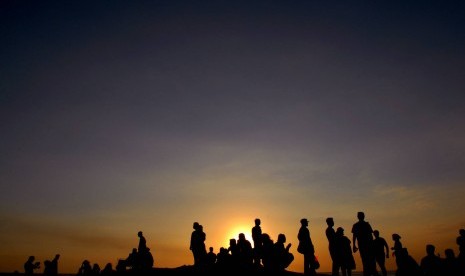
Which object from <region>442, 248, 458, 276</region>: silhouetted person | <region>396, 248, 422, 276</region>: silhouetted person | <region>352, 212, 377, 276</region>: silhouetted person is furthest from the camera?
<region>352, 212, 377, 276</region>: silhouetted person

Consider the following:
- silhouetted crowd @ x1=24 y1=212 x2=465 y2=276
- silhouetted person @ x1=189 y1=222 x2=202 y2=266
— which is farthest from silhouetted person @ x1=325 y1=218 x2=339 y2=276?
silhouetted person @ x1=189 y1=222 x2=202 y2=266

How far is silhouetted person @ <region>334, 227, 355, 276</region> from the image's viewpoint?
13711mm

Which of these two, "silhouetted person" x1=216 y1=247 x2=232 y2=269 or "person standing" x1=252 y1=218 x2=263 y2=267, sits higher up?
"person standing" x1=252 y1=218 x2=263 y2=267

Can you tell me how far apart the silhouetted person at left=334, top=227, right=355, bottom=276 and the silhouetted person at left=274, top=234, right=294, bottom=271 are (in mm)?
2526

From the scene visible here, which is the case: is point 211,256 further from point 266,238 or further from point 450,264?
point 450,264

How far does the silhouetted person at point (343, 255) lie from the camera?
13711 mm

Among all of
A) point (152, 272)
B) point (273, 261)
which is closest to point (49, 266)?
point (152, 272)

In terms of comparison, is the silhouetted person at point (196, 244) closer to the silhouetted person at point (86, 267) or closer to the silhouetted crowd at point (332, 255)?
the silhouetted crowd at point (332, 255)

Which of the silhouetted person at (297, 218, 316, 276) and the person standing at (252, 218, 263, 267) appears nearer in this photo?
the silhouetted person at (297, 218, 316, 276)

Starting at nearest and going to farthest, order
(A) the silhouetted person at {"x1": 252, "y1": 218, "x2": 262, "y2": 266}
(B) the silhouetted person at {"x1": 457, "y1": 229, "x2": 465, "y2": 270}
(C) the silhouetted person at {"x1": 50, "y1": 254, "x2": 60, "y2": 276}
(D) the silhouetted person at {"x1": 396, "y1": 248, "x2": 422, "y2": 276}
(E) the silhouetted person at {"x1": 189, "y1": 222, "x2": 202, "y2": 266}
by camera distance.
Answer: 1. (B) the silhouetted person at {"x1": 457, "y1": 229, "x2": 465, "y2": 270}
2. (D) the silhouetted person at {"x1": 396, "y1": 248, "x2": 422, "y2": 276}
3. (A) the silhouetted person at {"x1": 252, "y1": 218, "x2": 262, "y2": 266}
4. (E) the silhouetted person at {"x1": 189, "y1": 222, "x2": 202, "y2": 266}
5. (C) the silhouetted person at {"x1": 50, "y1": 254, "x2": 60, "y2": 276}

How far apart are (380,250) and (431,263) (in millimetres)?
3197

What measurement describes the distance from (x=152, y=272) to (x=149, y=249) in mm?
3486

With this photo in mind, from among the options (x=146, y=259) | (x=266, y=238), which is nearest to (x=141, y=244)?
(x=146, y=259)

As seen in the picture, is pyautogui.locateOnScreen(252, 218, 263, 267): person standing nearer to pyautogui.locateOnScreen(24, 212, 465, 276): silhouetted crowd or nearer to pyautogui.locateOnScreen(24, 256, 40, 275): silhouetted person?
pyautogui.locateOnScreen(24, 212, 465, 276): silhouetted crowd
